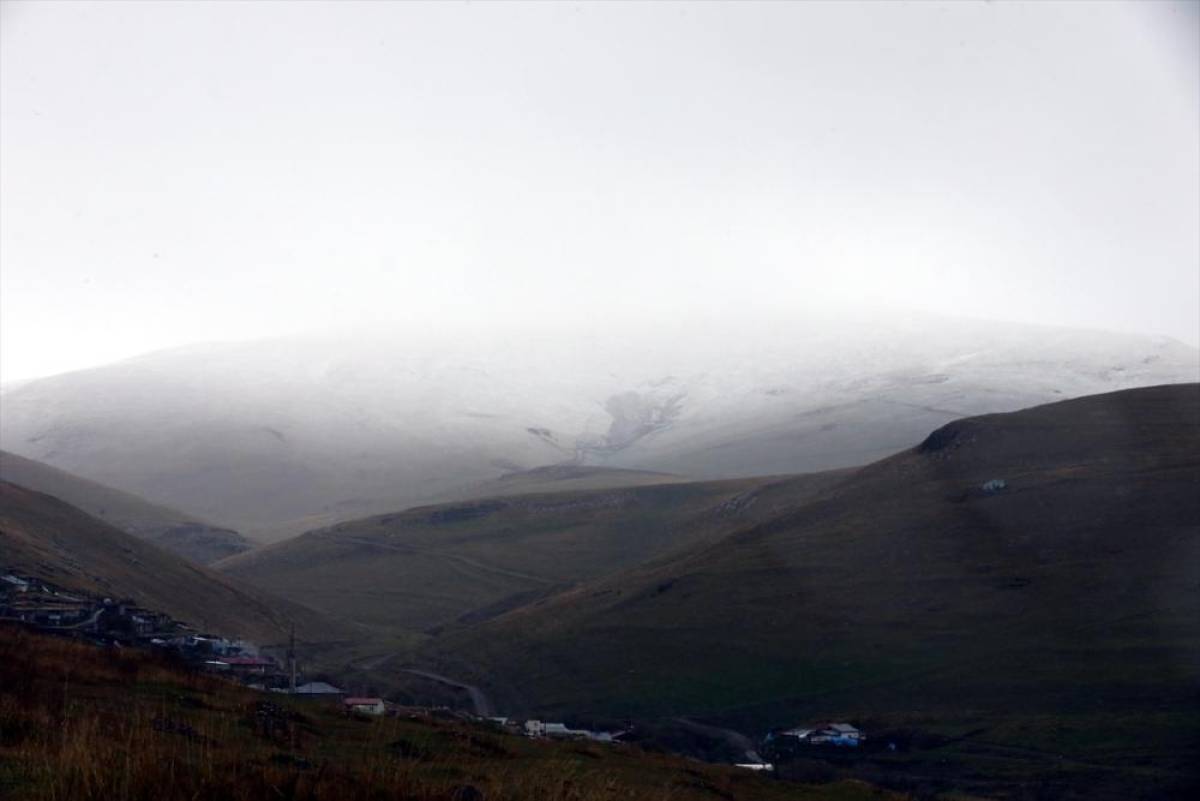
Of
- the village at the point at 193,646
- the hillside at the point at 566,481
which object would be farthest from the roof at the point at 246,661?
the hillside at the point at 566,481

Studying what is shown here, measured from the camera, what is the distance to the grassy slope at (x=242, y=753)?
8.55 m

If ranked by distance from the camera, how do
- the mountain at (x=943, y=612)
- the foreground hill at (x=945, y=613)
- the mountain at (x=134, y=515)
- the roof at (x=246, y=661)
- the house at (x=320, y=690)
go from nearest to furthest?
1. the house at (x=320, y=690)
2. the roof at (x=246, y=661)
3. the foreground hill at (x=945, y=613)
4. the mountain at (x=943, y=612)
5. the mountain at (x=134, y=515)

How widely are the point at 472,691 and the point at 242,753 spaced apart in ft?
202

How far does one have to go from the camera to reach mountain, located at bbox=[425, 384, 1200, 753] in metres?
56.9

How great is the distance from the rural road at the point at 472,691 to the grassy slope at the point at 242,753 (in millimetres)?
37583

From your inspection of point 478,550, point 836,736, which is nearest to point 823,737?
point 836,736

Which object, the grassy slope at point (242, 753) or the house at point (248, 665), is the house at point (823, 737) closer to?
the house at point (248, 665)

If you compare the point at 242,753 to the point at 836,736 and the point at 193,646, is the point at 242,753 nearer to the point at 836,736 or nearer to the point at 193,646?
the point at 193,646

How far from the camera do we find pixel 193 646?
165 ft

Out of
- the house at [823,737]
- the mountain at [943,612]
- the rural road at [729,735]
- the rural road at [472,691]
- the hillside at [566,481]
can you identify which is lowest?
the rural road at [729,735]

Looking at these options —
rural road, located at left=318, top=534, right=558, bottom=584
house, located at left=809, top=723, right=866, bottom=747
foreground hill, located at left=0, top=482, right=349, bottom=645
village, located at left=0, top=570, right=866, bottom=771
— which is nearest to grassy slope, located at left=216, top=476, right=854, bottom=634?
rural road, located at left=318, top=534, right=558, bottom=584

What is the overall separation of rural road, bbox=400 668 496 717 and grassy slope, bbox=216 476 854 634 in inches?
903

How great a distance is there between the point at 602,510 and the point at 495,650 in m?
62.4

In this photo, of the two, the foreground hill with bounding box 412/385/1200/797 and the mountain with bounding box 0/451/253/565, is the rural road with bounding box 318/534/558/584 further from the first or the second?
the foreground hill with bounding box 412/385/1200/797
